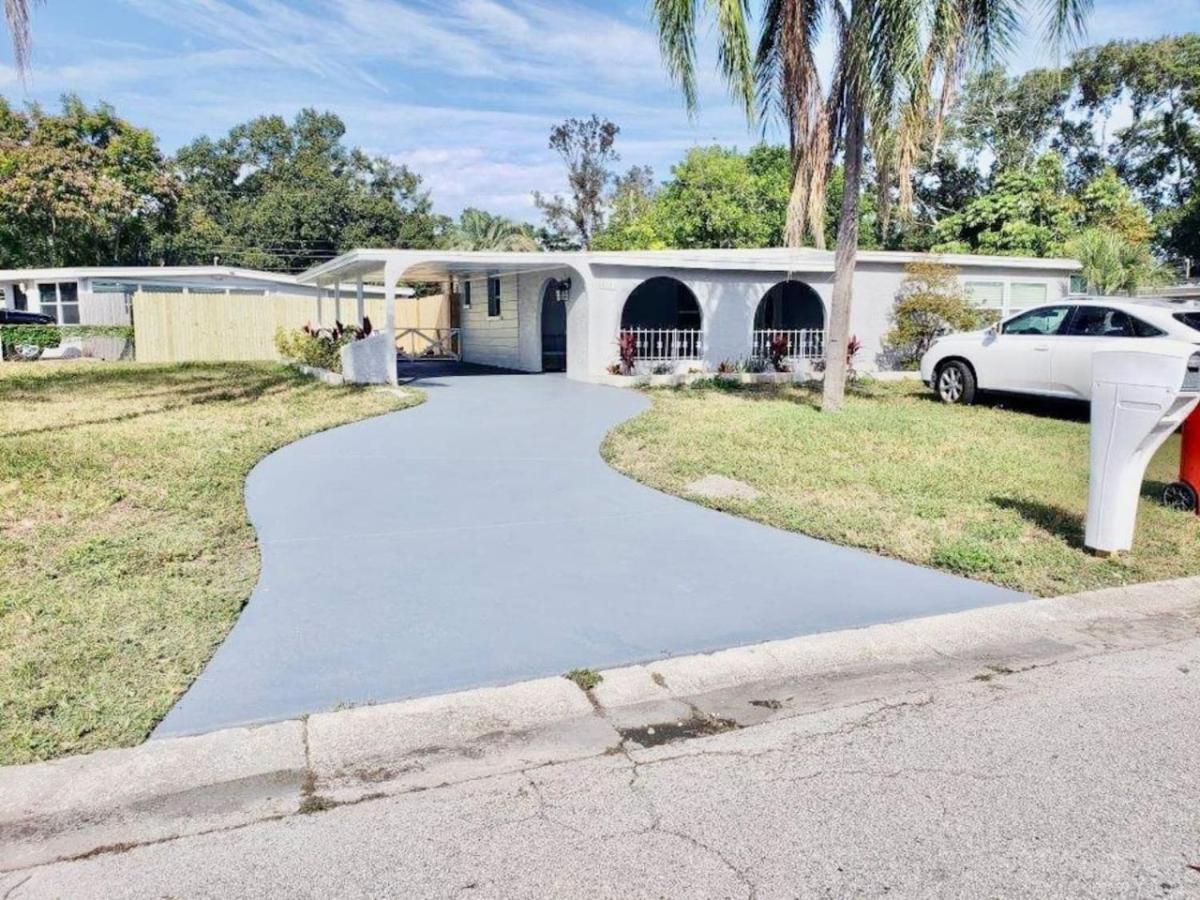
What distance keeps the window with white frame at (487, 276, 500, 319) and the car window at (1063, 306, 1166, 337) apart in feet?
45.1

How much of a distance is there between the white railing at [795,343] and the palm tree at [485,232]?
26197 mm

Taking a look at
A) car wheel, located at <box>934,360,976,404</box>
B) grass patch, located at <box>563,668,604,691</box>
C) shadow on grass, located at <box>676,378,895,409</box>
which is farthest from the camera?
shadow on grass, located at <box>676,378,895,409</box>

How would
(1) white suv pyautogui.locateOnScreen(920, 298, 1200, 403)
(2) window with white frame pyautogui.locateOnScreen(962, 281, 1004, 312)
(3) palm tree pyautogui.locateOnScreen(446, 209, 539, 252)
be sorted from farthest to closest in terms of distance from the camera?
(3) palm tree pyautogui.locateOnScreen(446, 209, 539, 252) → (2) window with white frame pyautogui.locateOnScreen(962, 281, 1004, 312) → (1) white suv pyautogui.locateOnScreen(920, 298, 1200, 403)

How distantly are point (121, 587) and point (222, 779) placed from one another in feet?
7.50

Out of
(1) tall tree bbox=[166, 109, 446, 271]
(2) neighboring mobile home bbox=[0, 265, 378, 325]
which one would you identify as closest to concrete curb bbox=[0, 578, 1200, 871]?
(2) neighboring mobile home bbox=[0, 265, 378, 325]

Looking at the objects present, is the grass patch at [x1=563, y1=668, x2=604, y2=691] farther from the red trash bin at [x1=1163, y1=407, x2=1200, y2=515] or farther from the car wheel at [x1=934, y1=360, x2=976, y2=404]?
the car wheel at [x1=934, y1=360, x2=976, y2=404]

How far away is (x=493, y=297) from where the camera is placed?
21922 millimetres

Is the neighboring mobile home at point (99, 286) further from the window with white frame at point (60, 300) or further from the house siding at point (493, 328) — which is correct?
the house siding at point (493, 328)

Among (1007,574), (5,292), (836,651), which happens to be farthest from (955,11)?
(5,292)

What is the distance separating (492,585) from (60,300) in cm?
2666

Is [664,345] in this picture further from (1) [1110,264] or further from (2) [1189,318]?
(1) [1110,264]

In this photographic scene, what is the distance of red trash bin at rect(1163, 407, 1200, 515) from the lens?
6.43m

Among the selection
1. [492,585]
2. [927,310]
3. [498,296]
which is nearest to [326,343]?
[498,296]

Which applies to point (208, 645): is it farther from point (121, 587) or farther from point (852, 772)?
point (852, 772)
